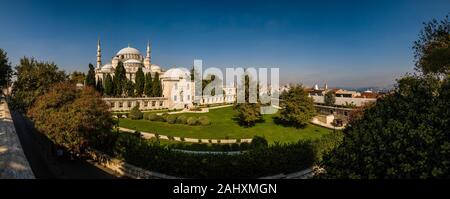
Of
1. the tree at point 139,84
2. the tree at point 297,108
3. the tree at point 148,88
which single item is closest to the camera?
the tree at point 297,108

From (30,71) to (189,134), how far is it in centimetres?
1852

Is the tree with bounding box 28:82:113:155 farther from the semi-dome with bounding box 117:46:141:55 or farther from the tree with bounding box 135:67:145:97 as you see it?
the semi-dome with bounding box 117:46:141:55

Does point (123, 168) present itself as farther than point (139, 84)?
No

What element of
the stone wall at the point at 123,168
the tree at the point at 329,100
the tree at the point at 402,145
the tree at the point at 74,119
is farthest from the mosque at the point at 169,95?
the tree at the point at 402,145

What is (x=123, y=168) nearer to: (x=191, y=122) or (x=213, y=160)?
(x=213, y=160)

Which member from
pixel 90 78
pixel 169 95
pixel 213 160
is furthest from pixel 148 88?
pixel 213 160

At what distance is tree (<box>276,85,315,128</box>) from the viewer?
36.0m

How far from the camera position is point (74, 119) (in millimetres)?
17062

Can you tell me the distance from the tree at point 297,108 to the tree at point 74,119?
2370cm

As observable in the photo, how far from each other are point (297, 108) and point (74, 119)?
87.1 feet

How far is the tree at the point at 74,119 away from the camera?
17188mm

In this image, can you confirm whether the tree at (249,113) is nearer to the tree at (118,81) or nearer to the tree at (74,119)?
the tree at (74,119)

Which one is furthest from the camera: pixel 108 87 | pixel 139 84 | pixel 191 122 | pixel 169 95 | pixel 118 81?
pixel 169 95
